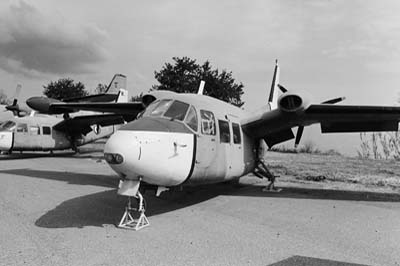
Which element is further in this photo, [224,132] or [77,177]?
[77,177]

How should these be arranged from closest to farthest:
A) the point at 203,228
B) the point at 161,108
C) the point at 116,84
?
the point at 203,228 → the point at 161,108 → the point at 116,84

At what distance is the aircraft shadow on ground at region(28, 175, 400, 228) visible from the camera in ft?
21.6

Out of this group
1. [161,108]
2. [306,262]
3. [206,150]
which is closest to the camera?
[306,262]

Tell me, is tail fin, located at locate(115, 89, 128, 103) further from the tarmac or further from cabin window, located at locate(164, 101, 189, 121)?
cabin window, located at locate(164, 101, 189, 121)

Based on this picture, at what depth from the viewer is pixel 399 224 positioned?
21.8ft

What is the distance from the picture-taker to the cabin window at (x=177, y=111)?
280 inches

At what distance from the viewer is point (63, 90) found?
44.4m

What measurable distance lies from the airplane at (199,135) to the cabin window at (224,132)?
0.03 meters

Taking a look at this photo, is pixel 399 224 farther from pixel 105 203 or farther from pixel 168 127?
pixel 105 203

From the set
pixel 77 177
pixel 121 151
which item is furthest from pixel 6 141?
pixel 121 151

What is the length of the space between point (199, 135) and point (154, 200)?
2425mm

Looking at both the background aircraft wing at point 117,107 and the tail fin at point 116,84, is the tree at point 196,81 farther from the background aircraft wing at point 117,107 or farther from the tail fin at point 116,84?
the background aircraft wing at point 117,107

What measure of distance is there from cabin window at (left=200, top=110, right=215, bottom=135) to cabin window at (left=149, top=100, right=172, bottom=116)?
2.94 feet

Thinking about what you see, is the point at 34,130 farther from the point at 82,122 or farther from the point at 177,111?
the point at 177,111
